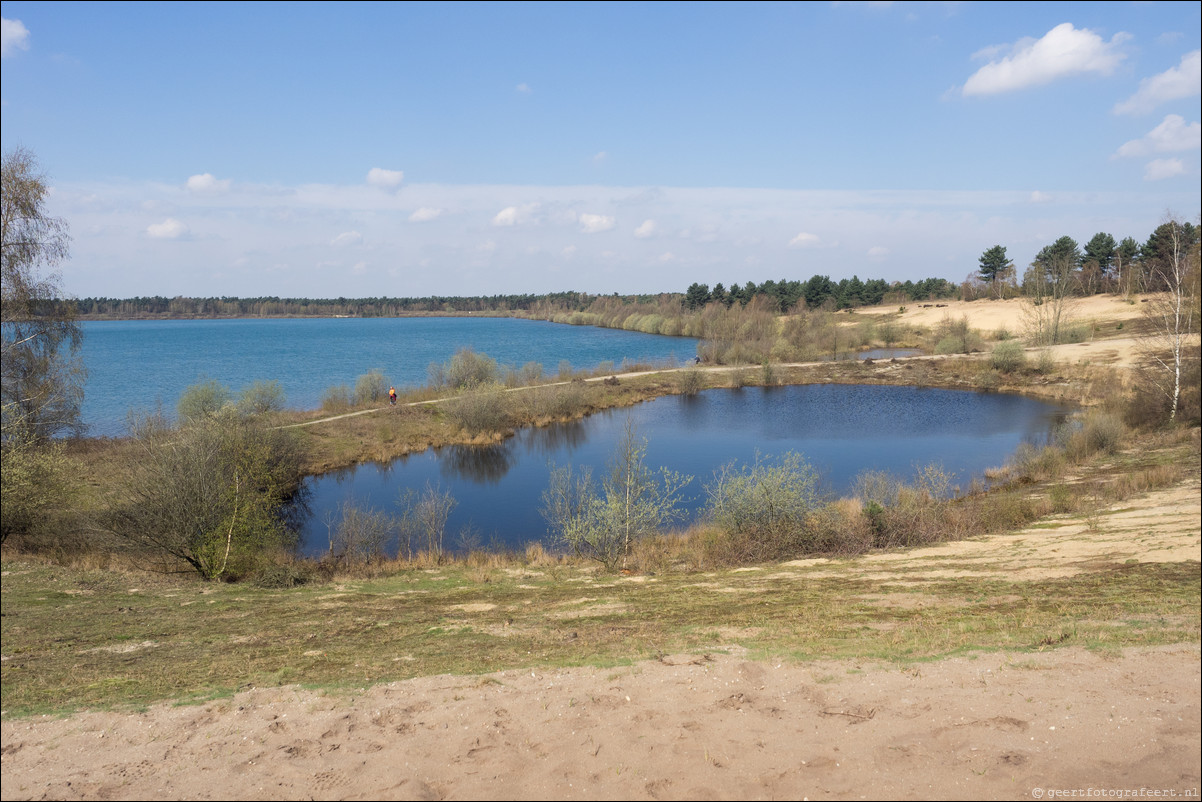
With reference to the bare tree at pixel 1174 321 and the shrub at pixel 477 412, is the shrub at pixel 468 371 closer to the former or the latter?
the shrub at pixel 477 412

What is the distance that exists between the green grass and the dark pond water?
13.1 metres

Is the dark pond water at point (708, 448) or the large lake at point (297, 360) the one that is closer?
the dark pond water at point (708, 448)

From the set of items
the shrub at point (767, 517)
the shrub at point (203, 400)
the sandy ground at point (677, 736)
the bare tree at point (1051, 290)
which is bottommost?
the shrub at point (767, 517)

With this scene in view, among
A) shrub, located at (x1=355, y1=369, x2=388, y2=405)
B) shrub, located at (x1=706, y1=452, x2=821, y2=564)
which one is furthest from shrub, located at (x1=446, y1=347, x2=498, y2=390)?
shrub, located at (x1=706, y1=452, x2=821, y2=564)

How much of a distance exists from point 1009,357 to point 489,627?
64.5 m

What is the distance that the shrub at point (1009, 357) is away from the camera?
201 feet

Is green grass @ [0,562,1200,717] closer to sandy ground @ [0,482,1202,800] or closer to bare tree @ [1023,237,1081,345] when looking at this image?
sandy ground @ [0,482,1202,800]

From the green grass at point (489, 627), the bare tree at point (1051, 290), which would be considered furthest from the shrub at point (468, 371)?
the bare tree at point (1051, 290)

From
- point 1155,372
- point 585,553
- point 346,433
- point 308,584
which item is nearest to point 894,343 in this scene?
point 1155,372

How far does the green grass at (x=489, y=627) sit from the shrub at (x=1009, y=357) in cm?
5743

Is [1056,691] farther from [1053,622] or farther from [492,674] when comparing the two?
[492,674]

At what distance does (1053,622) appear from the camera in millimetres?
8844

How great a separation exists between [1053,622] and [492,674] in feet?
24.4

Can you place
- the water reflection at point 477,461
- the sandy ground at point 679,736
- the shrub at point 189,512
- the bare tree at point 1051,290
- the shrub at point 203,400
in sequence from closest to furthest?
the sandy ground at point 679,736 < the shrub at point 189,512 < the shrub at point 203,400 < the water reflection at point 477,461 < the bare tree at point 1051,290
